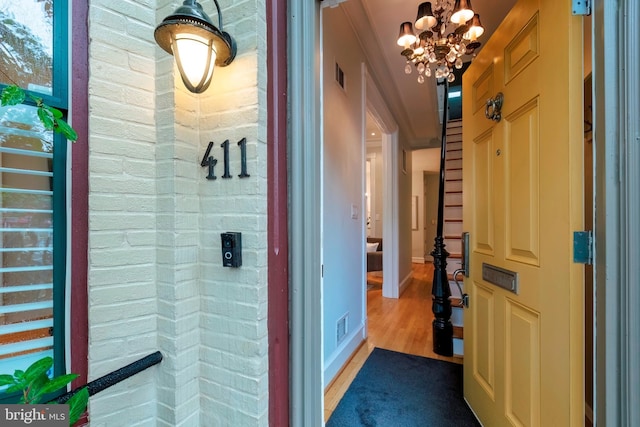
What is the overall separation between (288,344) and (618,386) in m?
0.95

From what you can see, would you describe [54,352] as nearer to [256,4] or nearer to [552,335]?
[256,4]

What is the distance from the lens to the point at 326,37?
193 centimetres

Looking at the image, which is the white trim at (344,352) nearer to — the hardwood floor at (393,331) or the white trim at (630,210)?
the hardwood floor at (393,331)

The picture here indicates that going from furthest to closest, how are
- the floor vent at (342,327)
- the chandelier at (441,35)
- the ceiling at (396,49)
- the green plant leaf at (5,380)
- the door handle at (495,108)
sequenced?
the ceiling at (396,49)
the floor vent at (342,327)
the chandelier at (441,35)
the door handle at (495,108)
the green plant leaf at (5,380)

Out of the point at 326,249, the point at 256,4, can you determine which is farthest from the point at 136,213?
the point at 326,249

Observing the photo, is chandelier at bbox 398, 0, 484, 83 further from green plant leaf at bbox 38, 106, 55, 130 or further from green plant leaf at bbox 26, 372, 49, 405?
green plant leaf at bbox 26, 372, 49, 405

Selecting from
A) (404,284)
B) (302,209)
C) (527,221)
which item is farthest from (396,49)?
(404,284)

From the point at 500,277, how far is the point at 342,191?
4.17ft

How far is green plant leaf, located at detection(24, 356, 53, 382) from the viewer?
1.96ft

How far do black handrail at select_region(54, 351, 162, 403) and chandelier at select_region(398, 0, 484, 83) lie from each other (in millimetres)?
2510

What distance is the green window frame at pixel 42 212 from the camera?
78 centimetres

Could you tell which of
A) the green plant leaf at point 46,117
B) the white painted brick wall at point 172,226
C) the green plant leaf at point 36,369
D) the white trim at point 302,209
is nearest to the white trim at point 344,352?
the white trim at point 302,209

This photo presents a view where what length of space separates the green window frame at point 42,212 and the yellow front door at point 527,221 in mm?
1615

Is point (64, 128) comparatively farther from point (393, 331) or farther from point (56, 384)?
point (393, 331)
